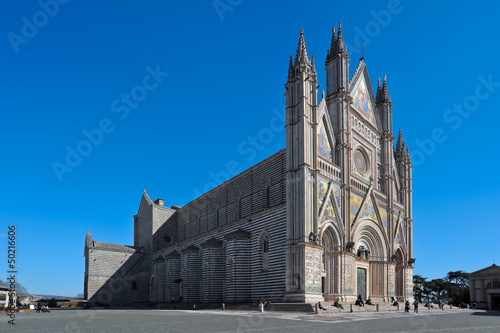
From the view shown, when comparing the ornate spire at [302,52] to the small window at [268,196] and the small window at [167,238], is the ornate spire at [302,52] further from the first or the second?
the small window at [167,238]

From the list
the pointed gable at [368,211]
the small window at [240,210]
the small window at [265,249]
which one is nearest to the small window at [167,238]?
the small window at [240,210]

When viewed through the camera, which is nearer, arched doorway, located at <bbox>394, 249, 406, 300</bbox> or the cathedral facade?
the cathedral facade

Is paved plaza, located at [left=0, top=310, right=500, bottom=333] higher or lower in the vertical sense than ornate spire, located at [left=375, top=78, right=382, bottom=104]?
lower

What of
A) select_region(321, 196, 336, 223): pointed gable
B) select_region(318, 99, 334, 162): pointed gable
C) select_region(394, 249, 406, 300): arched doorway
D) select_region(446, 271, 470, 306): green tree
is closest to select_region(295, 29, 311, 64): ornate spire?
select_region(318, 99, 334, 162): pointed gable

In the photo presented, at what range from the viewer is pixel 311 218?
1182 inches

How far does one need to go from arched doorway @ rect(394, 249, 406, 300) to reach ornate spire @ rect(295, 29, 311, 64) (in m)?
20.9

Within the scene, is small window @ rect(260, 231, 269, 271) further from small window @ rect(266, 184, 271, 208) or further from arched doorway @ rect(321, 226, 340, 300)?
arched doorway @ rect(321, 226, 340, 300)

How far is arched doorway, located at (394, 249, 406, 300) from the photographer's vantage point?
40.9 m

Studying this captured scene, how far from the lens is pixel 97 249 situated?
5228cm

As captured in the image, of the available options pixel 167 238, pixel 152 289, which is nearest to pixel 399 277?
pixel 152 289

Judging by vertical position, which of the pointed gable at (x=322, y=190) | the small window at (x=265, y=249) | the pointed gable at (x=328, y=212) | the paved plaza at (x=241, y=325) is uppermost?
the pointed gable at (x=322, y=190)

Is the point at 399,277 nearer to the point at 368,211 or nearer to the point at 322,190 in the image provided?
the point at 368,211

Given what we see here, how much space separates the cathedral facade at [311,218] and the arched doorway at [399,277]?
0.30ft

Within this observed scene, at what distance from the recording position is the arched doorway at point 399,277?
40875 mm
